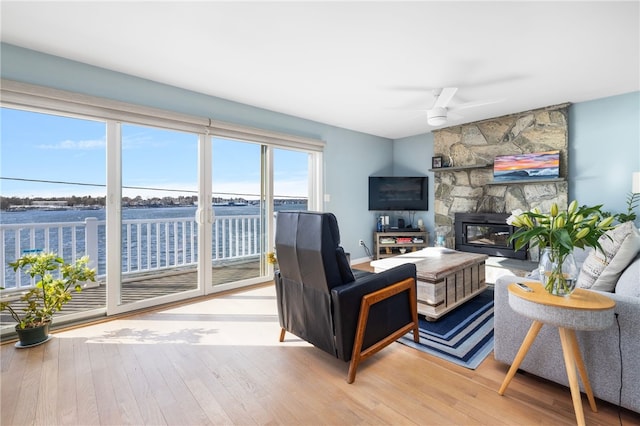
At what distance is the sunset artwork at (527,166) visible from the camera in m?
3.72

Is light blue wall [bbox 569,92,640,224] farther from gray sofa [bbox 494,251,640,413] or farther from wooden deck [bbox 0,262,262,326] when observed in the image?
wooden deck [bbox 0,262,262,326]

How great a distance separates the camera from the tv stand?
4902mm

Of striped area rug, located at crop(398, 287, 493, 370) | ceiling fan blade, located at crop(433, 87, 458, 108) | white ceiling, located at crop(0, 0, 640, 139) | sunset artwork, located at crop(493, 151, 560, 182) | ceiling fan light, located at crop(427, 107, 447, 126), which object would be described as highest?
white ceiling, located at crop(0, 0, 640, 139)

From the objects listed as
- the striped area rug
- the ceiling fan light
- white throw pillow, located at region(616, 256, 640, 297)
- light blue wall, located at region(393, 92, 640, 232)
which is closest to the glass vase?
white throw pillow, located at region(616, 256, 640, 297)

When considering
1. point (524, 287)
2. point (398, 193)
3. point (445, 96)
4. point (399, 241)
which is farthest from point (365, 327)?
point (398, 193)

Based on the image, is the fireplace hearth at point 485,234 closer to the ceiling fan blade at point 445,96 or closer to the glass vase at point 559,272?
the ceiling fan blade at point 445,96

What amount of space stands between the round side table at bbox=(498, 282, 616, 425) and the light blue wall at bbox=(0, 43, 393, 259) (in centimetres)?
323

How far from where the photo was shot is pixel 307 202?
444cm

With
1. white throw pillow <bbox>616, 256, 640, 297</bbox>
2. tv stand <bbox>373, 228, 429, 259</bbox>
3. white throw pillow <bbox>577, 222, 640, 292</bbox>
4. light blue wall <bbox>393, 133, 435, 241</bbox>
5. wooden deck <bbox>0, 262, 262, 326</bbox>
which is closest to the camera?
white throw pillow <bbox>616, 256, 640, 297</bbox>

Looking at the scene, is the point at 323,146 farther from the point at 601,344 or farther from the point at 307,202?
the point at 601,344

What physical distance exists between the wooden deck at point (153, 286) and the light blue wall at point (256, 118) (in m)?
1.60

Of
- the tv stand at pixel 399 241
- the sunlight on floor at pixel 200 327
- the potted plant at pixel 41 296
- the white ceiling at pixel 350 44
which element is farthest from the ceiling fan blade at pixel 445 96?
the potted plant at pixel 41 296

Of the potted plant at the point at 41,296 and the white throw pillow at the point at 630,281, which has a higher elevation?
the white throw pillow at the point at 630,281

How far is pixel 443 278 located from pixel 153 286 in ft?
10.5
